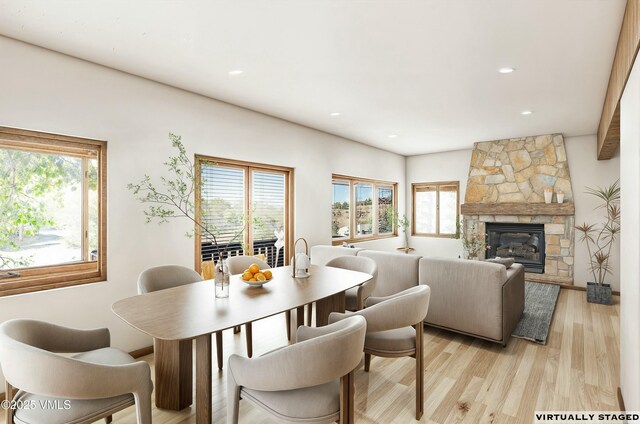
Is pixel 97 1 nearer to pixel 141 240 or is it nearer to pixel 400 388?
pixel 141 240

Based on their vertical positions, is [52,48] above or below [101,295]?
above

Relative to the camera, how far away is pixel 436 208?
7621 millimetres

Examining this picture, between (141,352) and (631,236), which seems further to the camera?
(141,352)

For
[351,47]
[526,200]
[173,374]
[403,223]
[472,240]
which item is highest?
[351,47]

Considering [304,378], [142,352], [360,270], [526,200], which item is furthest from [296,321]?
[526,200]

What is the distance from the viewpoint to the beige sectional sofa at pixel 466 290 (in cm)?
311

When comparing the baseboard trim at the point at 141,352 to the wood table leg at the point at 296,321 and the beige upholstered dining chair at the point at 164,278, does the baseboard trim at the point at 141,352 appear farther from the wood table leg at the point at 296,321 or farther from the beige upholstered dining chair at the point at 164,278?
the wood table leg at the point at 296,321

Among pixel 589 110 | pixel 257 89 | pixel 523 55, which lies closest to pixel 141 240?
pixel 257 89

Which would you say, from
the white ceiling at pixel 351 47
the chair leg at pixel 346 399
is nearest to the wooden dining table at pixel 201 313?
the chair leg at pixel 346 399

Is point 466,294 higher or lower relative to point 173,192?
lower

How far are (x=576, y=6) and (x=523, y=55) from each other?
658 millimetres

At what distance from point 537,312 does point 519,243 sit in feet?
8.25

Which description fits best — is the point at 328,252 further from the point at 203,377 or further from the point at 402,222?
the point at 402,222

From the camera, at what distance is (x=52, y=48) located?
103 inches
